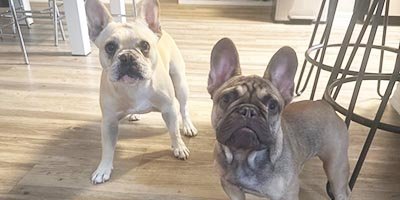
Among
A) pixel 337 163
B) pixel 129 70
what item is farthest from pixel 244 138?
pixel 129 70

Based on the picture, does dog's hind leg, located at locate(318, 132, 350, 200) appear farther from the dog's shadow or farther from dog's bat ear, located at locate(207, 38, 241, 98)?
the dog's shadow

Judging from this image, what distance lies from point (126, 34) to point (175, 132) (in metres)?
0.46

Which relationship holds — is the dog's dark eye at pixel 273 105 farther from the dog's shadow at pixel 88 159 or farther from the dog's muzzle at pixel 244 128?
the dog's shadow at pixel 88 159

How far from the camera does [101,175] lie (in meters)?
1.50

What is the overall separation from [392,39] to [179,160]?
2485 mm

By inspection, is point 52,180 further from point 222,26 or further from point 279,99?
point 222,26

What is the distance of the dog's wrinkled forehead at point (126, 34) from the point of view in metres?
1.38

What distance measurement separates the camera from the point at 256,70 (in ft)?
8.55

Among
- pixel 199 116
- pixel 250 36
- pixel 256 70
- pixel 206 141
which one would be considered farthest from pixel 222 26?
pixel 206 141

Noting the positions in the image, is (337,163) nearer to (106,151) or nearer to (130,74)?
(130,74)

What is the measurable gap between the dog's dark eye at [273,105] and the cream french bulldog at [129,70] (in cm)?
54

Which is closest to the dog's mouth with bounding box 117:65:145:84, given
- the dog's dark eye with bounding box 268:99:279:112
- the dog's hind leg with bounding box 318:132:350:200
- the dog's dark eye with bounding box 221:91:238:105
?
the dog's dark eye with bounding box 221:91:238:105

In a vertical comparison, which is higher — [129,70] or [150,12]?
[150,12]

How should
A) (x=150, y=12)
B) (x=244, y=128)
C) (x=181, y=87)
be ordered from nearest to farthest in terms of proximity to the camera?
(x=244, y=128) → (x=150, y=12) → (x=181, y=87)
